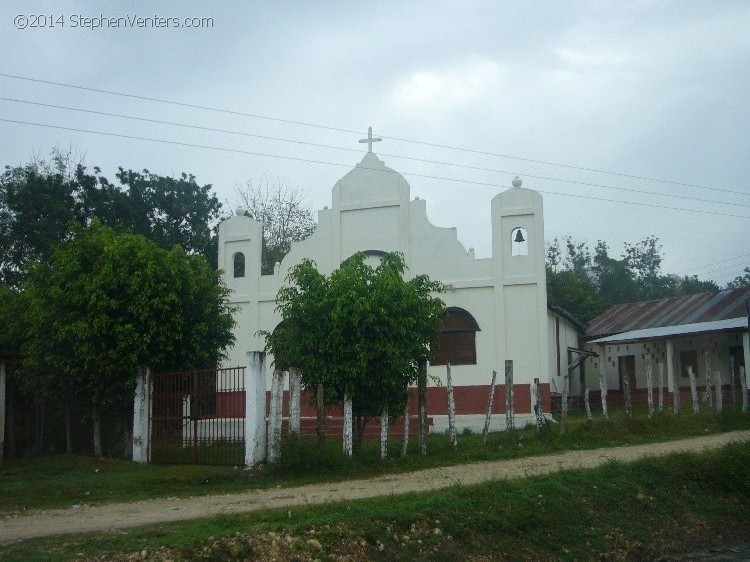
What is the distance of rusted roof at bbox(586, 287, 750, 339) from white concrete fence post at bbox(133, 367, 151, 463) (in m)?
19.5

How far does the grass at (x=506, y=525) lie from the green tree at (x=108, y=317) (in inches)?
318

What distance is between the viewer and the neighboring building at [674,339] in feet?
87.9

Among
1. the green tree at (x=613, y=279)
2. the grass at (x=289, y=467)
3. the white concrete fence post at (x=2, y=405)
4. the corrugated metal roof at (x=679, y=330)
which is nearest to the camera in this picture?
the grass at (x=289, y=467)

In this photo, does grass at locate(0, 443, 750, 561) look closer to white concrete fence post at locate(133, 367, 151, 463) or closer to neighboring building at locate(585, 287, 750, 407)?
white concrete fence post at locate(133, 367, 151, 463)

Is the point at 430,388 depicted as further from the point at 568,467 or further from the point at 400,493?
the point at 400,493

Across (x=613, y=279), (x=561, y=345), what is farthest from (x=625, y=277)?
(x=561, y=345)

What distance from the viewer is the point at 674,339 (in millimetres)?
28078

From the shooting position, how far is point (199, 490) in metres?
14.4

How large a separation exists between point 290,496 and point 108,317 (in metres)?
7.12

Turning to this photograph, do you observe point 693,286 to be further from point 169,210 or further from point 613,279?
point 169,210

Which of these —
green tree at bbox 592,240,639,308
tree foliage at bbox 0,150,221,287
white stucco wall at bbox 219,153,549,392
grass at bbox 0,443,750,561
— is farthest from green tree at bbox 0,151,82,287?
green tree at bbox 592,240,639,308

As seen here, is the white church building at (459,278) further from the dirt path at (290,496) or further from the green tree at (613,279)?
the green tree at (613,279)

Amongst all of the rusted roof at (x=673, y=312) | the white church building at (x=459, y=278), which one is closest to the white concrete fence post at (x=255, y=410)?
the white church building at (x=459, y=278)

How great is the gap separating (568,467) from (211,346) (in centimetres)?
929
